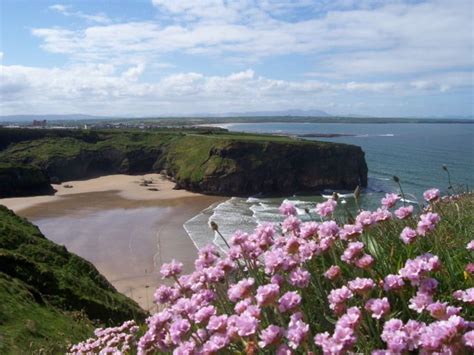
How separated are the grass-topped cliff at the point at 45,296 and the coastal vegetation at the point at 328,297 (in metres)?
4.47

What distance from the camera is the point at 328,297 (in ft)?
11.3

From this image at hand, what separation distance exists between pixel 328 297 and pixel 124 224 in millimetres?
43440

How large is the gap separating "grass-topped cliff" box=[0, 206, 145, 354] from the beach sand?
2163mm

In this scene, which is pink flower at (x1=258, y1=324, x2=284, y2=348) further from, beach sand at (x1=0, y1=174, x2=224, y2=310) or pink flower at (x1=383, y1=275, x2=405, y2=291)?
beach sand at (x1=0, y1=174, x2=224, y2=310)

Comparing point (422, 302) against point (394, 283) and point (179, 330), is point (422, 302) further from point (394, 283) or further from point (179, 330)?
point (179, 330)

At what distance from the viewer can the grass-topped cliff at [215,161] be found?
72.2 m

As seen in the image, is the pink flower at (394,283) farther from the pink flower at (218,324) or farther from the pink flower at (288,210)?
the pink flower at (288,210)

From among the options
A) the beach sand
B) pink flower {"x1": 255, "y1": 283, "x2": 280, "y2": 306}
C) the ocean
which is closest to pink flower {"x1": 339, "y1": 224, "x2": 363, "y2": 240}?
pink flower {"x1": 255, "y1": 283, "x2": 280, "y2": 306}

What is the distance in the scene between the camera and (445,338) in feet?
8.39

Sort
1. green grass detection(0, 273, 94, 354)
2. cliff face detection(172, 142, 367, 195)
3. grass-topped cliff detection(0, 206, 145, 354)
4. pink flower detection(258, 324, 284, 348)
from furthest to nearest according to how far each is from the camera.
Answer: cliff face detection(172, 142, 367, 195) → grass-topped cliff detection(0, 206, 145, 354) → green grass detection(0, 273, 94, 354) → pink flower detection(258, 324, 284, 348)

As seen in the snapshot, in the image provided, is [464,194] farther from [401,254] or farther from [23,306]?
[23,306]

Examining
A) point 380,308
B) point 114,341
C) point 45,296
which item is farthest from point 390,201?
point 45,296

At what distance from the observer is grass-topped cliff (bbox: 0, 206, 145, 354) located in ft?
31.1

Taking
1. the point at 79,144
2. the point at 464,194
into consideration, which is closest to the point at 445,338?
the point at 464,194
